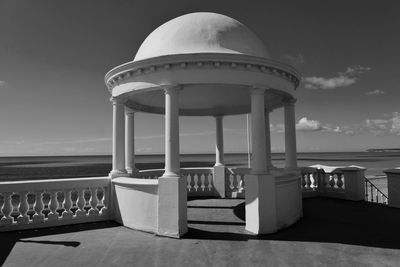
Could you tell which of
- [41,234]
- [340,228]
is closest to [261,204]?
[340,228]

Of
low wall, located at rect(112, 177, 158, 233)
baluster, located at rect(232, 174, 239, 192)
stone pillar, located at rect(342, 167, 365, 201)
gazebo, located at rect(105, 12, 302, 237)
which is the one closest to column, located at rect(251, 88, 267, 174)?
gazebo, located at rect(105, 12, 302, 237)

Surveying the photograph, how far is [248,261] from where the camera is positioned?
612 cm

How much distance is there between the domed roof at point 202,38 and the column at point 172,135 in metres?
1.37

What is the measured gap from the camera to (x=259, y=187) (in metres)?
8.18

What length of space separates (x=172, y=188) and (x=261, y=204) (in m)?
2.59

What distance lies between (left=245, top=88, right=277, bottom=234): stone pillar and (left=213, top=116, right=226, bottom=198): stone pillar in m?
5.73

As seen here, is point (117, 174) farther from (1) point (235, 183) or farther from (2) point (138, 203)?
(1) point (235, 183)

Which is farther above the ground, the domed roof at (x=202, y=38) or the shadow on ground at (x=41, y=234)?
the domed roof at (x=202, y=38)

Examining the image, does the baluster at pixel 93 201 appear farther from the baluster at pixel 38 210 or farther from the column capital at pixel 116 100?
the column capital at pixel 116 100

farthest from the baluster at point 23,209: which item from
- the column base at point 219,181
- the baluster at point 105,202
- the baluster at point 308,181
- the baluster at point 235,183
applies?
the baluster at point 308,181

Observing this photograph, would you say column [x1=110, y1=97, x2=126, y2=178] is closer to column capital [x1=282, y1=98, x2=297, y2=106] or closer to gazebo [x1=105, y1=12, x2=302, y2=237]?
gazebo [x1=105, y1=12, x2=302, y2=237]

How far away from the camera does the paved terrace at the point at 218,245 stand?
20.3ft

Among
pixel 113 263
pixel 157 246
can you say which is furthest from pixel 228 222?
pixel 113 263

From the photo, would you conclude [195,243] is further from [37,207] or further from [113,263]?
[37,207]
